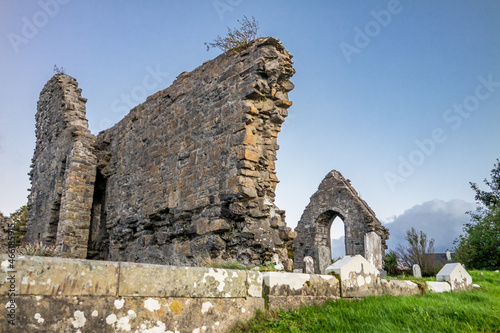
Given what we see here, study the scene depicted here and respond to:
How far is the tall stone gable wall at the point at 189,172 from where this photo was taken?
7.25m

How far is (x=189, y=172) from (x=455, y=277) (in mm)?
5415

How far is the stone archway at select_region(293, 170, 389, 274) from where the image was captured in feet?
50.6

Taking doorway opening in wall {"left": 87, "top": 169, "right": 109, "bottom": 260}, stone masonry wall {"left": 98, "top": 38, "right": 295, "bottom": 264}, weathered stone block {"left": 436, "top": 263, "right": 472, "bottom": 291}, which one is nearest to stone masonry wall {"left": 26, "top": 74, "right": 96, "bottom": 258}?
doorway opening in wall {"left": 87, "top": 169, "right": 109, "bottom": 260}

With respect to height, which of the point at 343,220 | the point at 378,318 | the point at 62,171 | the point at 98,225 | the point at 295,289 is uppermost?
the point at 62,171

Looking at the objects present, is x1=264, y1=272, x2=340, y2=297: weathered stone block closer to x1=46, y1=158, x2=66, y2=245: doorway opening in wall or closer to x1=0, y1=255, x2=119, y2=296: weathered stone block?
x1=0, y1=255, x2=119, y2=296: weathered stone block

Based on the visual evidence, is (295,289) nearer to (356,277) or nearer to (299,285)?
(299,285)

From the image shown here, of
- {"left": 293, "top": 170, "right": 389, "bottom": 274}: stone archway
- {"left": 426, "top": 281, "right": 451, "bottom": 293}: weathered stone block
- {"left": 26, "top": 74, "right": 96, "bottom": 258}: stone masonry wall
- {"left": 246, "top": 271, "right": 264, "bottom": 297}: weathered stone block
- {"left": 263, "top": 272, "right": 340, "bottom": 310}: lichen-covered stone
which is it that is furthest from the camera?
{"left": 293, "top": 170, "right": 389, "bottom": 274}: stone archway

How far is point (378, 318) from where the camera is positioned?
Result: 391cm

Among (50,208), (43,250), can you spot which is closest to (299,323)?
(43,250)

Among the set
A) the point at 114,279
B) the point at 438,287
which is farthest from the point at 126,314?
the point at 438,287

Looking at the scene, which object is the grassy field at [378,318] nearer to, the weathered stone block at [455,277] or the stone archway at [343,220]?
the weathered stone block at [455,277]

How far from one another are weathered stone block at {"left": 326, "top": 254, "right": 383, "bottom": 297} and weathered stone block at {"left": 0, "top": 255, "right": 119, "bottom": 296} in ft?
8.97

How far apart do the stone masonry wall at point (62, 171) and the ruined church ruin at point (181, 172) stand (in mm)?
33

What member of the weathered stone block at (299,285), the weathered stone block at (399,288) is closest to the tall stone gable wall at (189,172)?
the weathered stone block at (399,288)
